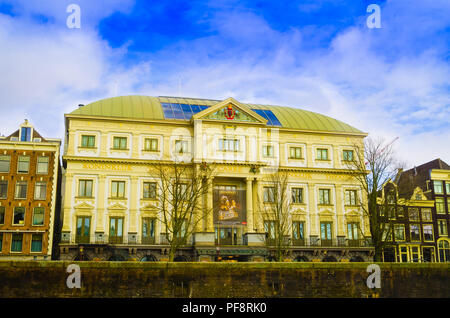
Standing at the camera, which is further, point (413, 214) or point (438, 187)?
point (438, 187)

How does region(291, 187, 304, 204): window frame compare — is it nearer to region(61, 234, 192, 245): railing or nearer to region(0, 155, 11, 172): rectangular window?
region(61, 234, 192, 245): railing

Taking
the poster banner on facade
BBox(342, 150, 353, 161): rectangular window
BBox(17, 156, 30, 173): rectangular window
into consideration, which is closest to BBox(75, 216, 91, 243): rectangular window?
BBox(17, 156, 30, 173): rectangular window

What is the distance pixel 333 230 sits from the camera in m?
61.1

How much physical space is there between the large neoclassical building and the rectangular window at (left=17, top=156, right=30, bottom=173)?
3894 millimetres

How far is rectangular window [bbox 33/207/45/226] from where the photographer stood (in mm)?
53469

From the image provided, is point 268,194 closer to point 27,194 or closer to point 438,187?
point 27,194

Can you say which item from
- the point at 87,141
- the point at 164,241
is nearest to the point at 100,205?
the point at 87,141

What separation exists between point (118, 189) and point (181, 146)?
27.5ft

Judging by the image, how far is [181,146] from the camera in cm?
5903

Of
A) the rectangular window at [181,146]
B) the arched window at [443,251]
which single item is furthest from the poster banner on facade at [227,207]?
the arched window at [443,251]

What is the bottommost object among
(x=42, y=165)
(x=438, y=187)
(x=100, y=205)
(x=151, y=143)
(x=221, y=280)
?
(x=221, y=280)

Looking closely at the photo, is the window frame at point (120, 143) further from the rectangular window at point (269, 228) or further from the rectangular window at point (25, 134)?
the rectangular window at point (269, 228)
